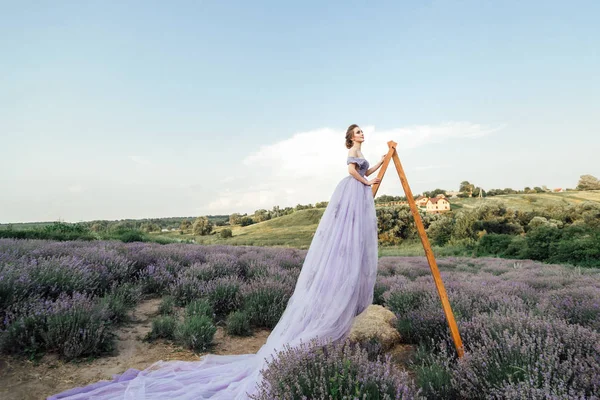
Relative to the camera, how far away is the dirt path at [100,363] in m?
3.30

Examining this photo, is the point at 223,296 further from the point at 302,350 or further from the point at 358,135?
the point at 358,135

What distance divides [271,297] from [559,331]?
381 centimetres

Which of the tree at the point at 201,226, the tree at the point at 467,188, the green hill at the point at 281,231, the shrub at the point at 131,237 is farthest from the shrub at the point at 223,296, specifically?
the tree at the point at 467,188

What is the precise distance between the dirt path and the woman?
0.38 metres

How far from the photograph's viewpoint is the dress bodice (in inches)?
137

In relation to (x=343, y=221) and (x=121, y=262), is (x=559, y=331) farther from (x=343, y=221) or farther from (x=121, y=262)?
(x=121, y=262)

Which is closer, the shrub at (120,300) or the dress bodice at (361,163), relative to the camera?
the dress bodice at (361,163)

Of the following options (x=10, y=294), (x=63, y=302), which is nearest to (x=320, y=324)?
(x=63, y=302)

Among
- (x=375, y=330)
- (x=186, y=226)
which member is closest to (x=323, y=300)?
(x=375, y=330)

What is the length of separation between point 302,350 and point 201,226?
3205cm

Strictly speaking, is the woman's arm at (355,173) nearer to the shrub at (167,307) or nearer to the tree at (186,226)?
the shrub at (167,307)

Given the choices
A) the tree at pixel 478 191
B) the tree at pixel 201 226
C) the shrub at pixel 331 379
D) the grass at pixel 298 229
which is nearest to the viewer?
the shrub at pixel 331 379

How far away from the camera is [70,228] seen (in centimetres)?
1497

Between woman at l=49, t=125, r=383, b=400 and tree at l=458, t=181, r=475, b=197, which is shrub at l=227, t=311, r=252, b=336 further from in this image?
tree at l=458, t=181, r=475, b=197
